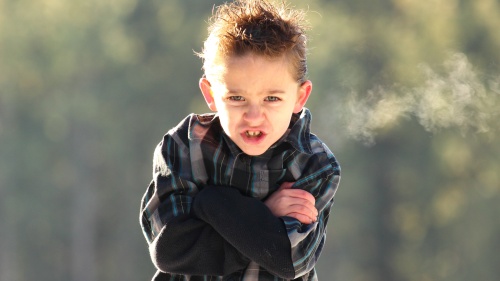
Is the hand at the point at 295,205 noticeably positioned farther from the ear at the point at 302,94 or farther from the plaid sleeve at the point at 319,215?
the ear at the point at 302,94

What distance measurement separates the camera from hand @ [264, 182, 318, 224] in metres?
2.85

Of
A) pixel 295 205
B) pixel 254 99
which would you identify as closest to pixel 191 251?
pixel 295 205

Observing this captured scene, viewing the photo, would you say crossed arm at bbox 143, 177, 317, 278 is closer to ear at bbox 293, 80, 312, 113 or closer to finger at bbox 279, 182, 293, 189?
finger at bbox 279, 182, 293, 189

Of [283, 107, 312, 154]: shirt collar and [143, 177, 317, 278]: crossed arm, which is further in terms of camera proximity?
[283, 107, 312, 154]: shirt collar

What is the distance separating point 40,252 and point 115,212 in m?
2.22

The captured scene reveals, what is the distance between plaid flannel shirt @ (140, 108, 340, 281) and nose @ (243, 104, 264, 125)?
4.9 inches

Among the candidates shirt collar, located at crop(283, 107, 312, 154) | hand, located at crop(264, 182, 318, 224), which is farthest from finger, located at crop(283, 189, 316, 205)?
shirt collar, located at crop(283, 107, 312, 154)

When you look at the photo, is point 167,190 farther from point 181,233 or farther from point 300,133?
point 300,133

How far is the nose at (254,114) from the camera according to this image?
9.13 ft

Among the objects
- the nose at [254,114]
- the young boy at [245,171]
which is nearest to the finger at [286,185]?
the young boy at [245,171]

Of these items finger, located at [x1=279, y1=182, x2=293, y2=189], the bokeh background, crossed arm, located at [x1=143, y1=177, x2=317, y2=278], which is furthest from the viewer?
the bokeh background

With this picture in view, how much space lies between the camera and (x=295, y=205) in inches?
112

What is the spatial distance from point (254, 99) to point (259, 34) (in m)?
0.18


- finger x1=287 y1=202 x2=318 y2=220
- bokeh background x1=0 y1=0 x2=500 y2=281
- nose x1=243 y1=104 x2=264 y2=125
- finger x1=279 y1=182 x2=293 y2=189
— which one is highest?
bokeh background x1=0 y1=0 x2=500 y2=281
